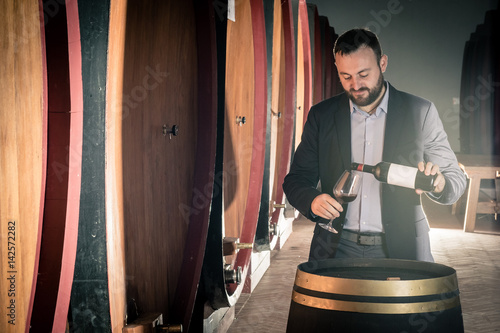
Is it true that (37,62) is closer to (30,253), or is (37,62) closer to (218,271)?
(30,253)

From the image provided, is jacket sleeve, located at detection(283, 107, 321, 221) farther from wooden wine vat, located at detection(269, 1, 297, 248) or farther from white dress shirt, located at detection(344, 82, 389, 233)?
wooden wine vat, located at detection(269, 1, 297, 248)

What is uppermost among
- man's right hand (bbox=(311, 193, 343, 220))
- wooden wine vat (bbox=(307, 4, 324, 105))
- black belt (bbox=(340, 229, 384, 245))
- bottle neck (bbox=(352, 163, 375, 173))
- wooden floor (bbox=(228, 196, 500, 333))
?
wooden wine vat (bbox=(307, 4, 324, 105))

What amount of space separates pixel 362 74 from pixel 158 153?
0.85m

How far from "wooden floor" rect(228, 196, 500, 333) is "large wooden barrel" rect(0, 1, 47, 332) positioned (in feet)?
7.14

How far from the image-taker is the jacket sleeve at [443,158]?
216 cm

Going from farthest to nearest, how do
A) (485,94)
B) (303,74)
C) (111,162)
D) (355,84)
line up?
(485,94) < (303,74) < (355,84) < (111,162)

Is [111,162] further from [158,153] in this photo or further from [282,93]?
[282,93]

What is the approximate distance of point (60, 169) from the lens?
4.15ft

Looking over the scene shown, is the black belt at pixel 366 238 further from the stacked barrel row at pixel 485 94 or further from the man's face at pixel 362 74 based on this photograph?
the stacked barrel row at pixel 485 94

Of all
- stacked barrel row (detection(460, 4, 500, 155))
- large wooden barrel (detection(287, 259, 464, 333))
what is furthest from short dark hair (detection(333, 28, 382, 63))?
stacked barrel row (detection(460, 4, 500, 155))

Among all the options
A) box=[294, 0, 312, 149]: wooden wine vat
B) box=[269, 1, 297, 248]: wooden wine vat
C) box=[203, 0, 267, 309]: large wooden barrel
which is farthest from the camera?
box=[294, 0, 312, 149]: wooden wine vat

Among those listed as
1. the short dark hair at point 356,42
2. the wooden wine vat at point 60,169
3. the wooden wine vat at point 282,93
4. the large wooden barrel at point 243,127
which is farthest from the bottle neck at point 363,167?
the wooden wine vat at point 282,93

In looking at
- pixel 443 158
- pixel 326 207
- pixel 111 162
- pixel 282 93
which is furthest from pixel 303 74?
pixel 111 162

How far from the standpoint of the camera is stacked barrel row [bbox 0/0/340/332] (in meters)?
1.20
